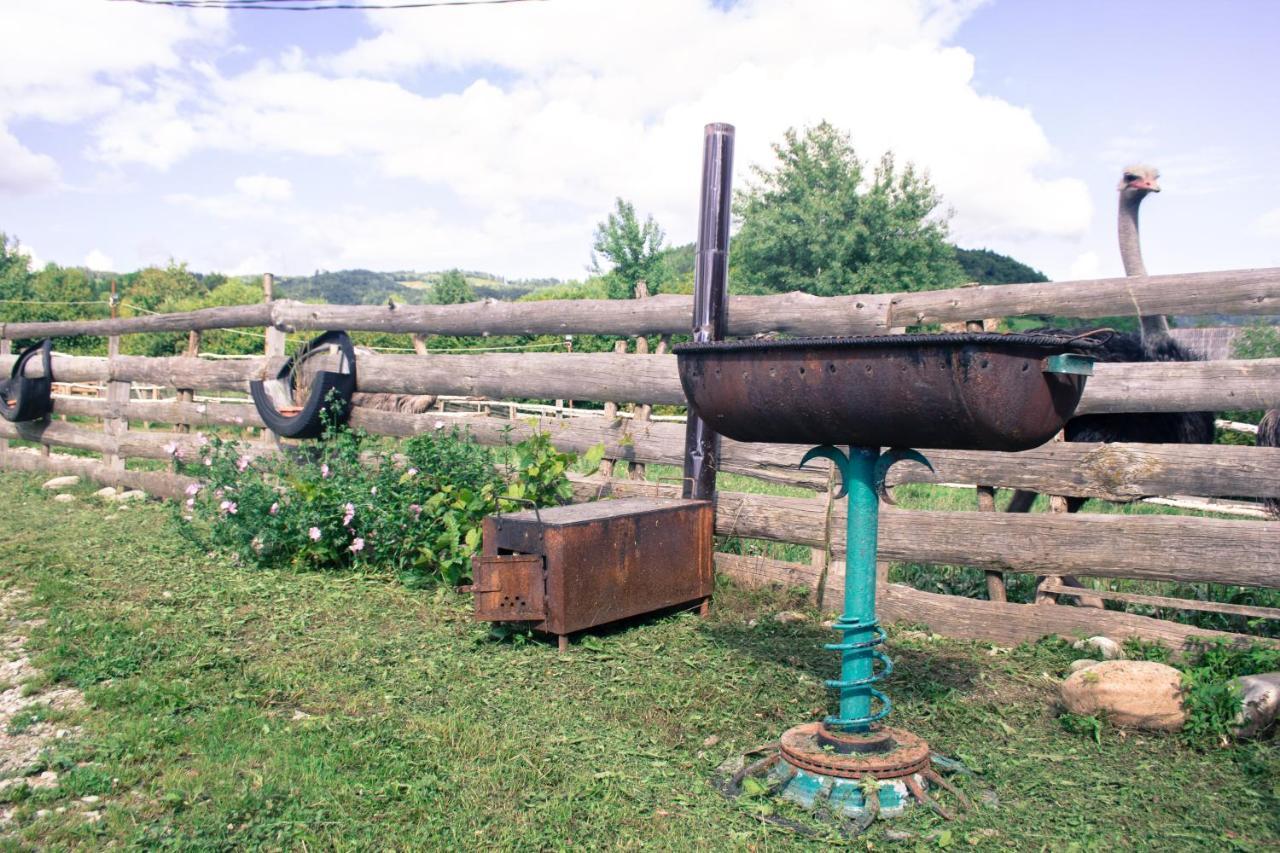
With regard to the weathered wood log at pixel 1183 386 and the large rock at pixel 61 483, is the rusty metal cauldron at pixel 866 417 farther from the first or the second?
the large rock at pixel 61 483

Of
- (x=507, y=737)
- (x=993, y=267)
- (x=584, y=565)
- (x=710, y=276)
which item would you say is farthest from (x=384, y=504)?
(x=993, y=267)

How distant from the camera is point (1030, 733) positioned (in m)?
3.83

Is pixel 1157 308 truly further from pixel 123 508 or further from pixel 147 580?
pixel 123 508

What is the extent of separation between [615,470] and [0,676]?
12.6 feet

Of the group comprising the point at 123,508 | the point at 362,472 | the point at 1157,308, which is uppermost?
the point at 1157,308

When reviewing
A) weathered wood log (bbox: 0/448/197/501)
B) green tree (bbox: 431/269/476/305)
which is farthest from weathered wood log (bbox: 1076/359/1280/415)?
green tree (bbox: 431/269/476/305)

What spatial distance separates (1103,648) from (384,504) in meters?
4.16

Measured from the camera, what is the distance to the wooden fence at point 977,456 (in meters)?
4.53

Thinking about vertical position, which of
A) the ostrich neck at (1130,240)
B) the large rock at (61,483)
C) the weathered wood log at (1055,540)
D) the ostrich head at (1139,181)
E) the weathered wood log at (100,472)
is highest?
the ostrich head at (1139,181)

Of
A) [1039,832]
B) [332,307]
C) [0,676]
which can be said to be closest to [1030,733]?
[1039,832]

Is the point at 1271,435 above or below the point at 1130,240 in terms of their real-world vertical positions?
below

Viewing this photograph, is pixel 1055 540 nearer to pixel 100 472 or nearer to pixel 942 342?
pixel 942 342

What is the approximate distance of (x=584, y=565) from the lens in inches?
191

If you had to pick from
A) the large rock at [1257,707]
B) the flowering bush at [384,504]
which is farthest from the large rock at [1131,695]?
the flowering bush at [384,504]
